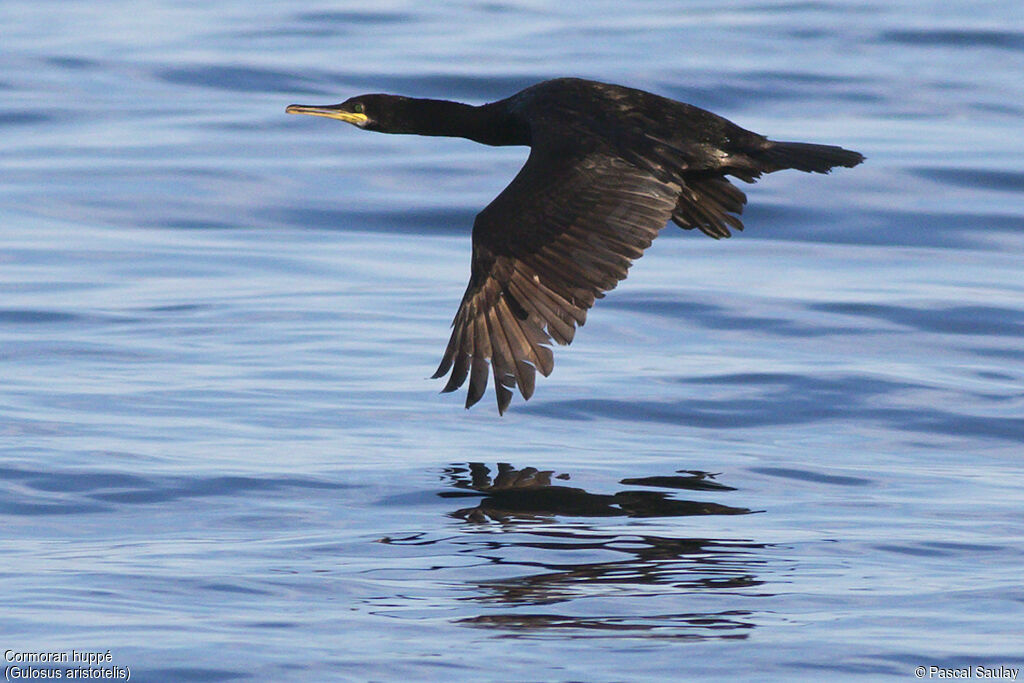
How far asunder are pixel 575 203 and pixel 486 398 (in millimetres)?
1499

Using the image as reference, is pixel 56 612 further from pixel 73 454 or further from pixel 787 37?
pixel 787 37

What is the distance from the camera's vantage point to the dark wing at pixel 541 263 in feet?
22.1

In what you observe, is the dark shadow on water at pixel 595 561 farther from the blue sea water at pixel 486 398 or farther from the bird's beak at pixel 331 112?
the bird's beak at pixel 331 112

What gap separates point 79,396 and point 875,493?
11.5 feet

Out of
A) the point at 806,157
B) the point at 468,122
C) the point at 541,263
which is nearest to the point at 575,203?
the point at 541,263

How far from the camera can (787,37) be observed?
17281mm

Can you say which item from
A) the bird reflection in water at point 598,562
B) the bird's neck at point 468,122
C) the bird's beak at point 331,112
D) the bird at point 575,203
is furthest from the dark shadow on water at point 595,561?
the bird's beak at point 331,112

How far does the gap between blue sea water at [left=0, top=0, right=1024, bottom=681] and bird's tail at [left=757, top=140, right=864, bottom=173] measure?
1114mm

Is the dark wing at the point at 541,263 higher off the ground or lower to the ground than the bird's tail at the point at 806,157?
lower

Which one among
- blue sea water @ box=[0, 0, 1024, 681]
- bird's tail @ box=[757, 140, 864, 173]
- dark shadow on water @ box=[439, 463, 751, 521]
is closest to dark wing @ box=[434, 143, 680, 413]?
dark shadow on water @ box=[439, 463, 751, 521]

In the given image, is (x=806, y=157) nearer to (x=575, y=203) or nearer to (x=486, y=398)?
(x=575, y=203)

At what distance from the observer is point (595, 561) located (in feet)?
18.8

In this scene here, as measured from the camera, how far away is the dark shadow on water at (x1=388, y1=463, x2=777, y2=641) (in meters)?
5.14

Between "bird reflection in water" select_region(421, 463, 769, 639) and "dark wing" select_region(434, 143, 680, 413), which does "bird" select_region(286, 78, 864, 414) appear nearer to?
"dark wing" select_region(434, 143, 680, 413)
